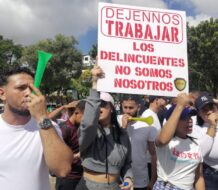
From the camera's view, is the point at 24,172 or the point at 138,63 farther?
the point at 138,63

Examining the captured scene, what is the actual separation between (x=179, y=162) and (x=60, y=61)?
117 ft

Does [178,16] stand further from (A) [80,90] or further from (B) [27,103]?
(A) [80,90]

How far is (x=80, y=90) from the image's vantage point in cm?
3756

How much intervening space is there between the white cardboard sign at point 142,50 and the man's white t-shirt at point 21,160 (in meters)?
1.08

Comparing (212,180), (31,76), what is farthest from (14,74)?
(212,180)

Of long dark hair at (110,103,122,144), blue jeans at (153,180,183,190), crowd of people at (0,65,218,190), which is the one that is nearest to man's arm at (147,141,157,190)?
crowd of people at (0,65,218,190)

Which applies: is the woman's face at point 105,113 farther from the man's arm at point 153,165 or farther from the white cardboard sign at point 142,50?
the man's arm at point 153,165

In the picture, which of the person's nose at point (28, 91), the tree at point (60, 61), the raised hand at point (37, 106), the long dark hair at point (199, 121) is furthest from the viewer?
the tree at point (60, 61)

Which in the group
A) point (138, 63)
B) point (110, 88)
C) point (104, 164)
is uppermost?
point (138, 63)

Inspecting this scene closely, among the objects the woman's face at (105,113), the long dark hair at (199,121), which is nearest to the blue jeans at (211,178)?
the long dark hair at (199,121)

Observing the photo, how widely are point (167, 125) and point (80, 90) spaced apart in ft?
114

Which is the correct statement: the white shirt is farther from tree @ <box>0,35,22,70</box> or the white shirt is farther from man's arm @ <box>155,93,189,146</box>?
tree @ <box>0,35,22,70</box>

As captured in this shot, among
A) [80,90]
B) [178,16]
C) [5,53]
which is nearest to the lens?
[178,16]

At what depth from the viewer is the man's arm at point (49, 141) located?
203 cm
